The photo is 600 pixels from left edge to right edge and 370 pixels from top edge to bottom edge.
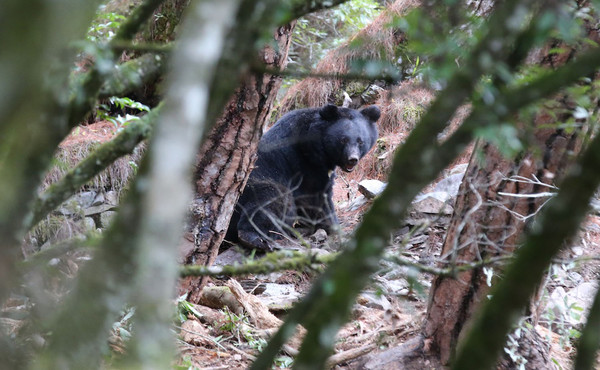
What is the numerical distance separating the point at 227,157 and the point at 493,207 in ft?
6.33

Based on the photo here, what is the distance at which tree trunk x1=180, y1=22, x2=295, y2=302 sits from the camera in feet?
13.6

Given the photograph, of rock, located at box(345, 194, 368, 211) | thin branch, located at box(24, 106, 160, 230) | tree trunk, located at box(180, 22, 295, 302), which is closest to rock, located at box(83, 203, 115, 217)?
tree trunk, located at box(180, 22, 295, 302)

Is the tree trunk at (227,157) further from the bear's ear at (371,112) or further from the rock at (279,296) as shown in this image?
the bear's ear at (371,112)

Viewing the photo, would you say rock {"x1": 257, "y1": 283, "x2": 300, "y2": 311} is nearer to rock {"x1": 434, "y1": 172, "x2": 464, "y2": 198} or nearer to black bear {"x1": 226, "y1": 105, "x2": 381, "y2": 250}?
black bear {"x1": 226, "y1": 105, "x2": 381, "y2": 250}

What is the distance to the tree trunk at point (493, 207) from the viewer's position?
304 centimetres

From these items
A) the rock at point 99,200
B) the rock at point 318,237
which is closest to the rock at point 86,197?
the rock at point 99,200

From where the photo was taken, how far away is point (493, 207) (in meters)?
3.25

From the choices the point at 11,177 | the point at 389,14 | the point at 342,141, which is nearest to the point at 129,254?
the point at 11,177

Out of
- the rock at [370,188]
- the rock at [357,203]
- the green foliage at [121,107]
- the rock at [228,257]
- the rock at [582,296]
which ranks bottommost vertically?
the rock at [228,257]

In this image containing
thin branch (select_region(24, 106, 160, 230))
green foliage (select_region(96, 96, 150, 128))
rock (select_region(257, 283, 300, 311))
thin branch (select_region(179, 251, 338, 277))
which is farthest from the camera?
rock (select_region(257, 283, 300, 311))

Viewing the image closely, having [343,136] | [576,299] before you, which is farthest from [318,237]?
[576,299]

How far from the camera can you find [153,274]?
37.4 inches

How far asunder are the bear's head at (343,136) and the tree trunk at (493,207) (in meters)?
4.44

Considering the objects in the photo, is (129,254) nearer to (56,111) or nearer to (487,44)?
(56,111)
